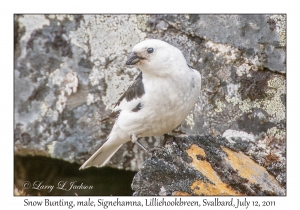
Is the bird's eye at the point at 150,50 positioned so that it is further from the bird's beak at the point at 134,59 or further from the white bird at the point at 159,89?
the bird's beak at the point at 134,59

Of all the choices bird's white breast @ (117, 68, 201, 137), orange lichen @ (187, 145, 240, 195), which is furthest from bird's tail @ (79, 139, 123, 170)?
orange lichen @ (187, 145, 240, 195)

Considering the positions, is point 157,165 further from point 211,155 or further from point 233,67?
point 233,67

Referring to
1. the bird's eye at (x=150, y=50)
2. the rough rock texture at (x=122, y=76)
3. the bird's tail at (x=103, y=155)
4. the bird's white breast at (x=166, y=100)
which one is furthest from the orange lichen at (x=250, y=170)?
the bird's tail at (x=103, y=155)

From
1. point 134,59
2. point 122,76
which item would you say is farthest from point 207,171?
point 122,76

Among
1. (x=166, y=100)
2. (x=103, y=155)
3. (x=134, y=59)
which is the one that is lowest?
(x=103, y=155)

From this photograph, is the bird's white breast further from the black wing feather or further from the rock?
the rock

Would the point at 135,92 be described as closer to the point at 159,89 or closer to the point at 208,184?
the point at 159,89

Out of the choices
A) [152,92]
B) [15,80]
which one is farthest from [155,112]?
[15,80]
